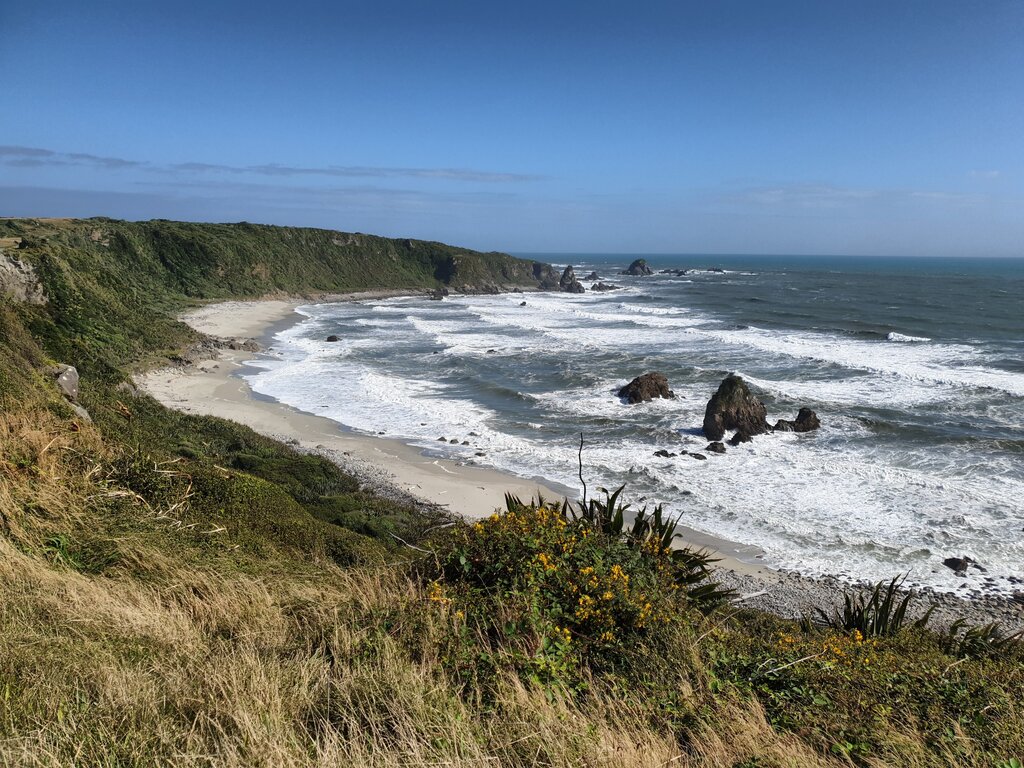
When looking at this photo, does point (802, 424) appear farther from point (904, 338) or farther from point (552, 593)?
point (904, 338)

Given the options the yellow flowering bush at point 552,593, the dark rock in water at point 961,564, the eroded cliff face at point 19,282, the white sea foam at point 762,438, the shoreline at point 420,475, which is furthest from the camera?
the eroded cliff face at point 19,282

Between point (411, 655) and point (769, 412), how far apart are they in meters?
23.8

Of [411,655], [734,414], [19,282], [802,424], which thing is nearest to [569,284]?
[802,424]

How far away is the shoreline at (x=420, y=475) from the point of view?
1230cm

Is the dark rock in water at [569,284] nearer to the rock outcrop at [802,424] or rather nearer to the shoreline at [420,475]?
the shoreline at [420,475]

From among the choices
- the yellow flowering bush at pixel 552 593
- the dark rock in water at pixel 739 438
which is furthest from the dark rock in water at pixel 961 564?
the yellow flowering bush at pixel 552 593

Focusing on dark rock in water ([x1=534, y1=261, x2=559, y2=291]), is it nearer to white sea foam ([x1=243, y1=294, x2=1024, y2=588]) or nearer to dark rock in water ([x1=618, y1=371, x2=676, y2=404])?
white sea foam ([x1=243, y1=294, x2=1024, y2=588])

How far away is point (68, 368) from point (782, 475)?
19.3 m

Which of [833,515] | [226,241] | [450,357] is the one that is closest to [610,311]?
[450,357]

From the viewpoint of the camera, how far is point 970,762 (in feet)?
11.7

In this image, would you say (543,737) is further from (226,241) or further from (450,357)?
(226,241)

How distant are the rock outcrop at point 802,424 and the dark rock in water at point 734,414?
674 mm

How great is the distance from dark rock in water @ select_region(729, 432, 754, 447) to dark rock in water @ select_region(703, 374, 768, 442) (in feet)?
0.18

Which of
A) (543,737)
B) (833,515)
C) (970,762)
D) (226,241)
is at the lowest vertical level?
(833,515)
